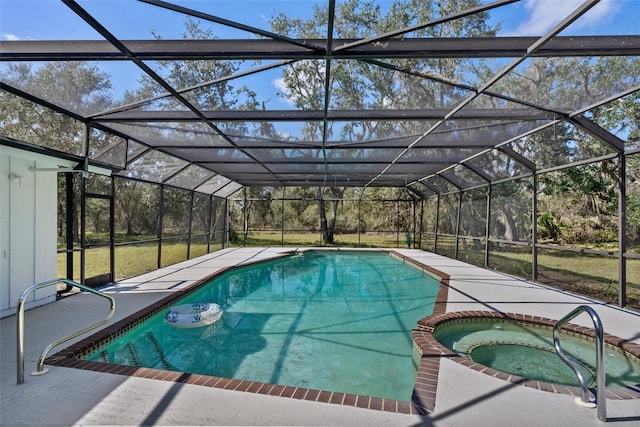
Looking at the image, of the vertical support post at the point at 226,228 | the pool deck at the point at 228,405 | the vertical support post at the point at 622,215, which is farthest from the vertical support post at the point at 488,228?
the vertical support post at the point at 226,228

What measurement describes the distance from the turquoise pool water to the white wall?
1.80 m

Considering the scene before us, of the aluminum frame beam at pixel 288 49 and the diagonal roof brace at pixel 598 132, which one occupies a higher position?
the aluminum frame beam at pixel 288 49

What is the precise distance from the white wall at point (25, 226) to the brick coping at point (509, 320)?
5.33 metres

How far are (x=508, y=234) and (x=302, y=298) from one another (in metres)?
5.51

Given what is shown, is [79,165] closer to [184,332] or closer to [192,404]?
[184,332]

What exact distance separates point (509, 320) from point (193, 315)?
181 inches

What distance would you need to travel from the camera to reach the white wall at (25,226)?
4469 millimetres

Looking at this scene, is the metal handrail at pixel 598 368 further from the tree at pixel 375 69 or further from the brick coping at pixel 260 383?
the tree at pixel 375 69

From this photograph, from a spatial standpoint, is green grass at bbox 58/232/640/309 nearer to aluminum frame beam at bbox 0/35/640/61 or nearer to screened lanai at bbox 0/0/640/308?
screened lanai at bbox 0/0/640/308

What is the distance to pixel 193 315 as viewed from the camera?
508 cm

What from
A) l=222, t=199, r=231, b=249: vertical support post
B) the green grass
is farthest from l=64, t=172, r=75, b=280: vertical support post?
l=222, t=199, r=231, b=249: vertical support post

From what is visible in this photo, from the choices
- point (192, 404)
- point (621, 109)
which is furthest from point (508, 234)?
point (192, 404)

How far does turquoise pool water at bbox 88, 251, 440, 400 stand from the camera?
145 inches

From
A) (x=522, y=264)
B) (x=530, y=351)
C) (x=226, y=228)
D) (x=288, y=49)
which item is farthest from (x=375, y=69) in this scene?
(x=226, y=228)
